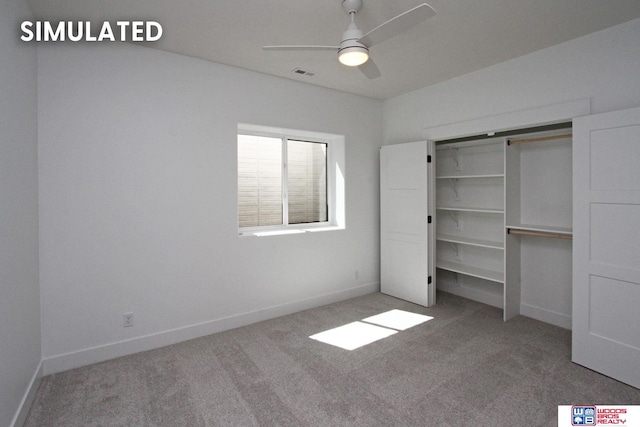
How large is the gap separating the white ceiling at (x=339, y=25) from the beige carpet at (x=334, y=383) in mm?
2716

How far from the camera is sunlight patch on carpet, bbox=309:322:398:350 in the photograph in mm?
3090

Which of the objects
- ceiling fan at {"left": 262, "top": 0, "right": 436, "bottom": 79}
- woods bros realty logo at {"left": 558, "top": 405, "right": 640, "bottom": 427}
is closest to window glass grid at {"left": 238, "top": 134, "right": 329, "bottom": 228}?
ceiling fan at {"left": 262, "top": 0, "right": 436, "bottom": 79}

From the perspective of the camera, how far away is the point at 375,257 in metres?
4.71

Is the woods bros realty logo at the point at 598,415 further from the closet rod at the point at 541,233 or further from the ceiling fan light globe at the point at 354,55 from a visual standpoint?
the ceiling fan light globe at the point at 354,55

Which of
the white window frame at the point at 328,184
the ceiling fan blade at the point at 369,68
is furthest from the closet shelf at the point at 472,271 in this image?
the ceiling fan blade at the point at 369,68

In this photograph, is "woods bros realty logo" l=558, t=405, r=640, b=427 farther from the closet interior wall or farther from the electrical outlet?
the electrical outlet

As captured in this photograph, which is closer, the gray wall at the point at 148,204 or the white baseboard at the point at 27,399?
the white baseboard at the point at 27,399

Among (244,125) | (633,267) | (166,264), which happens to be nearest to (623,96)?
(633,267)

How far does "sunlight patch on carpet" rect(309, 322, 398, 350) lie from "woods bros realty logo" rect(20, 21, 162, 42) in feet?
9.97

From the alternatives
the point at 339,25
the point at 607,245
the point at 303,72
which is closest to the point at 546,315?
the point at 607,245

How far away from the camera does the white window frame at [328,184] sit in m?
3.87

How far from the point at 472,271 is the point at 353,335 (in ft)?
5.83

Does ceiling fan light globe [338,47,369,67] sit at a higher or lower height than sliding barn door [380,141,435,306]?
higher

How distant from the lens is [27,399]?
7.03 feet
